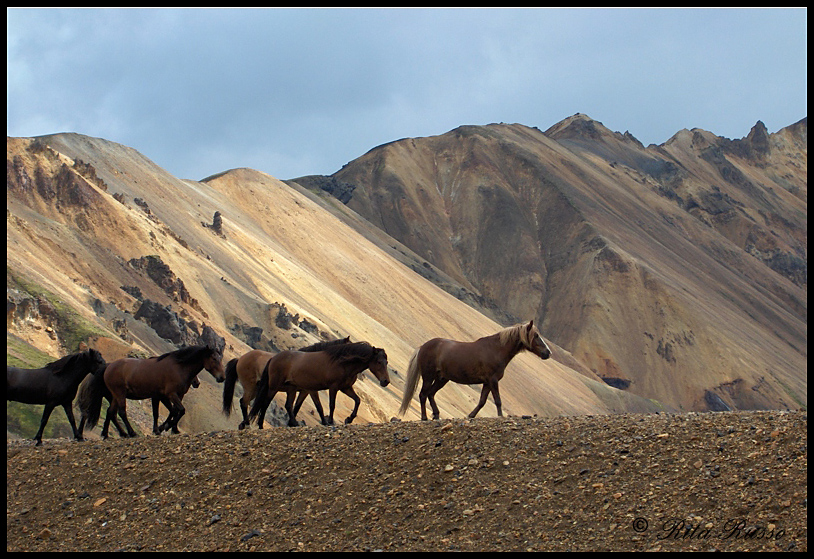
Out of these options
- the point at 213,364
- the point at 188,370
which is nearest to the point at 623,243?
the point at 213,364

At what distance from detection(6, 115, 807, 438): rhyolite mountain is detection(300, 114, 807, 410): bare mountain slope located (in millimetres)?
378

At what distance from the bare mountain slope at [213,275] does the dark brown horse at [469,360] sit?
14344mm

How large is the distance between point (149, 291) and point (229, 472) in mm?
39678

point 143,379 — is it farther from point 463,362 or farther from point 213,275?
point 213,275

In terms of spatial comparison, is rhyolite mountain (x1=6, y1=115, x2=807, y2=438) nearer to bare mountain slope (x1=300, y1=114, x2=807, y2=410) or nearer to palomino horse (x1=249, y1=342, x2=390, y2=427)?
bare mountain slope (x1=300, y1=114, x2=807, y2=410)

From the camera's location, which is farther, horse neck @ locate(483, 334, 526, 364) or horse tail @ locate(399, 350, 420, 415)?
horse neck @ locate(483, 334, 526, 364)

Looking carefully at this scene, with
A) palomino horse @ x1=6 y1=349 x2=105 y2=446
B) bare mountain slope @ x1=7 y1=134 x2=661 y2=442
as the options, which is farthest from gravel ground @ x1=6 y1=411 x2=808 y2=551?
bare mountain slope @ x1=7 y1=134 x2=661 y2=442

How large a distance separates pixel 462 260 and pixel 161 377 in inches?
4648

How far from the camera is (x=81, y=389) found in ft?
62.2

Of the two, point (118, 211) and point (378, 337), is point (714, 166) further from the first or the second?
point (118, 211)

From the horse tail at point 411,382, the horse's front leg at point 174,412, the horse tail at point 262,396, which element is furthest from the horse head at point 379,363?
the horse's front leg at point 174,412

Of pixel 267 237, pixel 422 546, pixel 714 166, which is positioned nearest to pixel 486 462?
pixel 422 546

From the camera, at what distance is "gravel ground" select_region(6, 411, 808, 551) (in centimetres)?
1069

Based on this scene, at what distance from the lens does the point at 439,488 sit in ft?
41.0
